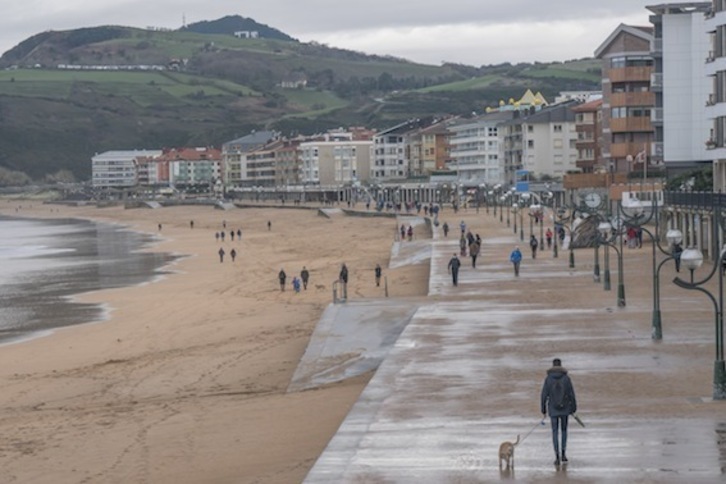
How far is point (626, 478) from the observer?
53.3 feet

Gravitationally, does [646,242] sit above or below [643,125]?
below

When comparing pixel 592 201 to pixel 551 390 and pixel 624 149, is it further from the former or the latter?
pixel 551 390

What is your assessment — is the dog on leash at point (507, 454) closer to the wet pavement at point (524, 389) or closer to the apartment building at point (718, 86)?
the wet pavement at point (524, 389)

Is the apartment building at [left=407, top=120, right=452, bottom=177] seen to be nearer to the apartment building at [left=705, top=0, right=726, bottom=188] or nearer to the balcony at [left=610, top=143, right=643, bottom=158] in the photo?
the balcony at [left=610, top=143, right=643, bottom=158]

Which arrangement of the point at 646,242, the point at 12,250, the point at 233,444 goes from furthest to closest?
the point at 12,250
the point at 646,242
the point at 233,444

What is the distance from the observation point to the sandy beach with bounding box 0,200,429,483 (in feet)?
69.1

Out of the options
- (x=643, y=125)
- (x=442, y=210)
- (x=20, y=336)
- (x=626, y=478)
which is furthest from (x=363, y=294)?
(x=442, y=210)

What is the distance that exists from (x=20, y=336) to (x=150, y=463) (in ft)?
77.5

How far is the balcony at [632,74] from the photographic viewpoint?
83688mm

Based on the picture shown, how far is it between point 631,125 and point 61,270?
1307 inches

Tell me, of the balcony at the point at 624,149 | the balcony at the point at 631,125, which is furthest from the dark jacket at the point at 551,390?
the balcony at the point at 624,149

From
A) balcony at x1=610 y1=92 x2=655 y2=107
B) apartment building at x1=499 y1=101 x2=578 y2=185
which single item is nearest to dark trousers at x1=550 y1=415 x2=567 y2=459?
balcony at x1=610 y1=92 x2=655 y2=107

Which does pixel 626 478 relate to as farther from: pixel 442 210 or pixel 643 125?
pixel 442 210

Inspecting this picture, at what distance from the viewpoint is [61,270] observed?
2891 inches
